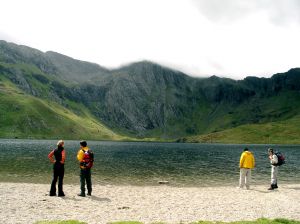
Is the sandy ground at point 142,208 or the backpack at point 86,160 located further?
the backpack at point 86,160

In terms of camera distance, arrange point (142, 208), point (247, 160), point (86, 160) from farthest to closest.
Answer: point (247, 160) → point (86, 160) → point (142, 208)

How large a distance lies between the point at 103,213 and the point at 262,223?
10.2m

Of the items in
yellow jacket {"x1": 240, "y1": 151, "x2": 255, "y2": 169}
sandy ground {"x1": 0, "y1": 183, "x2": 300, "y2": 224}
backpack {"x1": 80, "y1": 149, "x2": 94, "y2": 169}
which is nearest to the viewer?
sandy ground {"x1": 0, "y1": 183, "x2": 300, "y2": 224}

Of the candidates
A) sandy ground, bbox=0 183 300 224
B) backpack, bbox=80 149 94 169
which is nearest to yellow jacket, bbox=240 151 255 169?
sandy ground, bbox=0 183 300 224

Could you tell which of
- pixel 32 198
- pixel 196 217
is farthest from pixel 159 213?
pixel 32 198

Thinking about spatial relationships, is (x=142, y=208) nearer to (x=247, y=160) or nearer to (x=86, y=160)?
(x=86, y=160)

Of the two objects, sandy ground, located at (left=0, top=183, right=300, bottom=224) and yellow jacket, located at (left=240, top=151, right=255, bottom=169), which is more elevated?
yellow jacket, located at (left=240, top=151, right=255, bottom=169)

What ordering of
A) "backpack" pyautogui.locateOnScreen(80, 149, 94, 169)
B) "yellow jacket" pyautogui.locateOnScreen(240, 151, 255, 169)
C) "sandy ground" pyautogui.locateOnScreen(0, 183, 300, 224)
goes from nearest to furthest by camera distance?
"sandy ground" pyautogui.locateOnScreen(0, 183, 300, 224) < "backpack" pyautogui.locateOnScreen(80, 149, 94, 169) < "yellow jacket" pyautogui.locateOnScreen(240, 151, 255, 169)

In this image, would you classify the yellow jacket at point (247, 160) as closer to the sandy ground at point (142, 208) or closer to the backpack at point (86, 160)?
the sandy ground at point (142, 208)

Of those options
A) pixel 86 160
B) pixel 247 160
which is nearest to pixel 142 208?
pixel 86 160

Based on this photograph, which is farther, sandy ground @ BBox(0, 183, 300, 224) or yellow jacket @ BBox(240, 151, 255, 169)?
yellow jacket @ BBox(240, 151, 255, 169)

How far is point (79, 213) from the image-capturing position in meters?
21.5

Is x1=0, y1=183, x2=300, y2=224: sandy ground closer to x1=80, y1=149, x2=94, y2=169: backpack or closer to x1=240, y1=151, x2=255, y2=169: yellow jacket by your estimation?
x1=80, y1=149, x2=94, y2=169: backpack

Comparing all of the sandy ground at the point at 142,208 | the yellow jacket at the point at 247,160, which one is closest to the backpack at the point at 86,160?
the sandy ground at the point at 142,208
